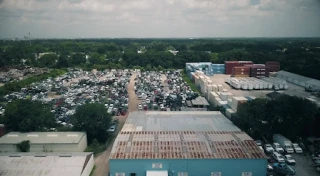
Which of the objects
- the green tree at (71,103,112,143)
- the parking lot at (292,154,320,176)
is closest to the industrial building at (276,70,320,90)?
the parking lot at (292,154,320,176)

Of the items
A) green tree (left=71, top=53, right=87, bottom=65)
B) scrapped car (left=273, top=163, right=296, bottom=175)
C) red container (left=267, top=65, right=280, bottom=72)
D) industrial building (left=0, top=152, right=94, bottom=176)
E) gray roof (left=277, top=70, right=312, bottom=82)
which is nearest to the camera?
industrial building (left=0, top=152, right=94, bottom=176)

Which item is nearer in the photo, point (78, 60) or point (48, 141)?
point (48, 141)

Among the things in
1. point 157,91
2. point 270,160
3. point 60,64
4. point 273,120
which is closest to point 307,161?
point 270,160

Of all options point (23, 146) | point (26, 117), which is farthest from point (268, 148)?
point (26, 117)

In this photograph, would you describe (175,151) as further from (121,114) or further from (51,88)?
(51,88)

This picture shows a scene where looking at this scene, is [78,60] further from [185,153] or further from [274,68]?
[185,153]

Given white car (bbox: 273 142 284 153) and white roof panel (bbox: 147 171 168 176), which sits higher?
white roof panel (bbox: 147 171 168 176)

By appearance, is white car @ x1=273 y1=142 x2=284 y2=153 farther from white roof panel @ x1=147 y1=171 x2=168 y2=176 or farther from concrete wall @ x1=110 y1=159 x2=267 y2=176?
white roof panel @ x1=147 y1=171 x2=168 y2=176
